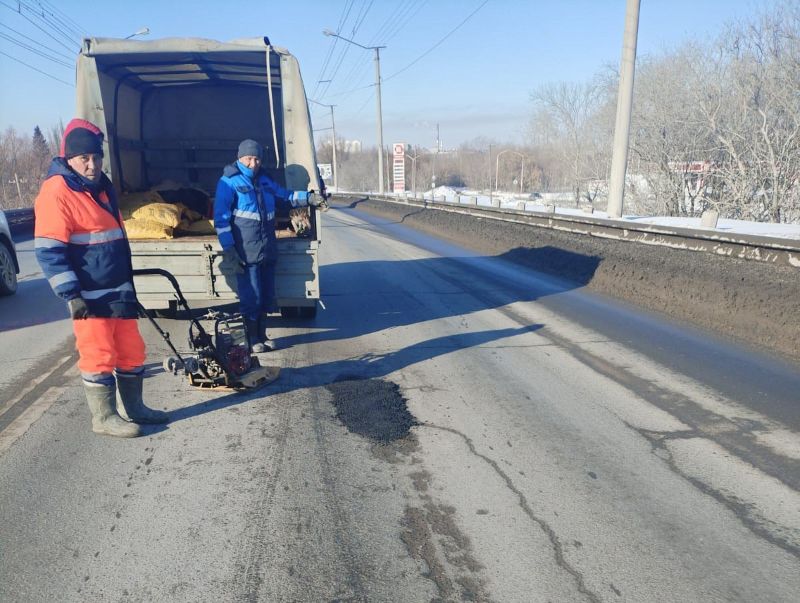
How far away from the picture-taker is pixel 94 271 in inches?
152

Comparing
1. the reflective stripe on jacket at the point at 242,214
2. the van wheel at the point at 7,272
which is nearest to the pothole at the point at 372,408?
the reflective stripe on jacket at the point at 242,214

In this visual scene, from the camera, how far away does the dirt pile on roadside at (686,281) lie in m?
6.43

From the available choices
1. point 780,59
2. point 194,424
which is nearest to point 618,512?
point 194,424

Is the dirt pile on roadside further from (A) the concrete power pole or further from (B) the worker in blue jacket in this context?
(B) the worker in blue jacket

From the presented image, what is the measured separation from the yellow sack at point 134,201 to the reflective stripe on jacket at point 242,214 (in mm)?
1574

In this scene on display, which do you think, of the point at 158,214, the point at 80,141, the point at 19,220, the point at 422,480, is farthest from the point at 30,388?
the point at 19,220

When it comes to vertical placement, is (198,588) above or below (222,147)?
below

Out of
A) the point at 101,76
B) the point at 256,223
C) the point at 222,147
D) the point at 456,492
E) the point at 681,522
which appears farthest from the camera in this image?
the point at 222,147

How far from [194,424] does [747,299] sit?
6513mm

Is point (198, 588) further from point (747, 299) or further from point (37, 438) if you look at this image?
point (747, 299)

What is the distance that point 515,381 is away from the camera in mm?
5188

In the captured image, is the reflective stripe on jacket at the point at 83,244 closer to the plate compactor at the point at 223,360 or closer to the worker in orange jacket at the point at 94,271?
the worker in orange jacket at the point at 94,271

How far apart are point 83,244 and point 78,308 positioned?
0.46 meters

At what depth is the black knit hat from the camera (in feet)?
12.4
